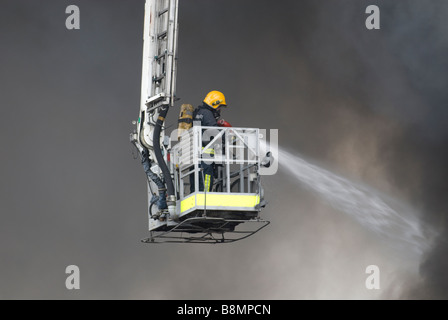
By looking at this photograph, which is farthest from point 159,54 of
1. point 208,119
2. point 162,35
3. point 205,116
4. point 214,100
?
point 208,119

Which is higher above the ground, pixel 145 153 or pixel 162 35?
pixel 162 35

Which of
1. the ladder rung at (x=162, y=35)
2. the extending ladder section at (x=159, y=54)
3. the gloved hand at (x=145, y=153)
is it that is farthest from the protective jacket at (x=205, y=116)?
the ladder rung at (x=162, y=35)

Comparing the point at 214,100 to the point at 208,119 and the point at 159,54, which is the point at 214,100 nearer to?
the point at 208,119

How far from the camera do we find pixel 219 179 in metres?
24.9

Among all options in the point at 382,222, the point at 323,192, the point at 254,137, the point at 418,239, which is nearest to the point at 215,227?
the point at 254,137

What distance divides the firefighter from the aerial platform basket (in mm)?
76

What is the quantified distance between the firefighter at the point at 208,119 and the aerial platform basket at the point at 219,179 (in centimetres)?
8

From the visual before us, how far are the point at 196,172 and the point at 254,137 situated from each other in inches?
61.3

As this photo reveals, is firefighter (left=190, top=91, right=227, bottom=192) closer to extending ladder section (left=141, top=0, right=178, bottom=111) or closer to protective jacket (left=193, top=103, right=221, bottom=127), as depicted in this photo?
protective jacket (left=193, top=103, right=221, bottom=127)

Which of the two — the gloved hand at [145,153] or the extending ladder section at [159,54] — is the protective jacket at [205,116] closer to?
the extending ladder section at [159,54]

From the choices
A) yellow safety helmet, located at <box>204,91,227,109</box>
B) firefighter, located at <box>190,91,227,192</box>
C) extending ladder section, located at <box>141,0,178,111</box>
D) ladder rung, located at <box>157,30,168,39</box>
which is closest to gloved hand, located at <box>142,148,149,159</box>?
extending ladder section, located at <box>141,0,178,111</box>

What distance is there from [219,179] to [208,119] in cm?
137

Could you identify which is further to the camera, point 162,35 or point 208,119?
point 162,35

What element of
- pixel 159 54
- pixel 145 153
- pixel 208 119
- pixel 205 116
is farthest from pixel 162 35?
pixel 145 153
